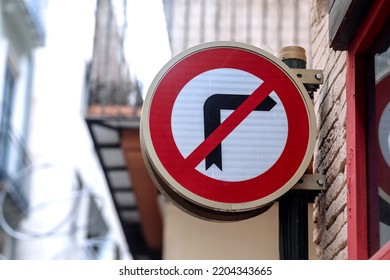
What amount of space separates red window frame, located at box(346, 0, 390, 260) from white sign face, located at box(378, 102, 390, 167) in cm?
16

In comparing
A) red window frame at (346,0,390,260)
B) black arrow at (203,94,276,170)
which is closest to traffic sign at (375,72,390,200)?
red window frame at (346,0,390,260)

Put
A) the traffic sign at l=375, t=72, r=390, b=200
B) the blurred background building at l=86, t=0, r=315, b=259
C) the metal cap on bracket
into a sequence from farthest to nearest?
the blurred background building at l=86, t=0, r=315, b=259
the metal cap on bracket
the traffic sign at l=375, t=72, r=390, b=200

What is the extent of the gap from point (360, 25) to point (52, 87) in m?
16.0

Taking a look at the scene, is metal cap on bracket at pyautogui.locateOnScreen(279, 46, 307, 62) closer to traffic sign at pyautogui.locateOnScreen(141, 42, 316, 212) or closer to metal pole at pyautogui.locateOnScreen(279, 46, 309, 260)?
traffic sign at pyautogui.locateOnScreen(141, 42, 316, 212)

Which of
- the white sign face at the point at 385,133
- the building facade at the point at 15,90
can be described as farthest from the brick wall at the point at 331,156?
the building facade at the point at 15,90

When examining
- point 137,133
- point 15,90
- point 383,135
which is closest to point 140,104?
point 137,133

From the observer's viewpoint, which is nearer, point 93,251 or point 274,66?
point 274,66

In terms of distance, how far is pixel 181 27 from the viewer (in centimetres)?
972

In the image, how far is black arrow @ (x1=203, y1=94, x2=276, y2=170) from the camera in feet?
14.1

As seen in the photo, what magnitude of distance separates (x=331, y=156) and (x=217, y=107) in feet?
2.13

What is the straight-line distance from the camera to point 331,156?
478 centimetres

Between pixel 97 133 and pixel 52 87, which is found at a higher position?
pixel 52 87
